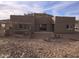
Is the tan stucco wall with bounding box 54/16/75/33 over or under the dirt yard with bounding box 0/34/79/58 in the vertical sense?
over

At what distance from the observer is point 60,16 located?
71.4 feet

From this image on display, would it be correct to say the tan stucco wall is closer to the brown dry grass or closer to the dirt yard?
the dirt yard

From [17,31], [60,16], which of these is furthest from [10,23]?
[60,16]

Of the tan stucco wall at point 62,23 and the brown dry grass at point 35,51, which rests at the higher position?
the tan stucco wall at point 62,23

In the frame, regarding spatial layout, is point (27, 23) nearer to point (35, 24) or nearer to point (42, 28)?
point (35, 24)

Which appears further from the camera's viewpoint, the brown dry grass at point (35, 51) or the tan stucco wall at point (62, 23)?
the tan stucco wall at point (62, 23)

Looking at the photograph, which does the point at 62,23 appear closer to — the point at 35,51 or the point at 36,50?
the point at 36,50

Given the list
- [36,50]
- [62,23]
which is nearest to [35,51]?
[36,50]

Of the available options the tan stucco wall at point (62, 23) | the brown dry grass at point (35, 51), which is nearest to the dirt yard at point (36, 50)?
the brown dry grass at point (35, 51)

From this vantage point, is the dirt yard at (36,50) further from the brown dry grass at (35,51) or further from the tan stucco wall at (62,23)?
the tan stucco wall at (62,23)

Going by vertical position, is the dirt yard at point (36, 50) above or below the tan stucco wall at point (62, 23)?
below

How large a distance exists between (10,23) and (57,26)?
7.07m

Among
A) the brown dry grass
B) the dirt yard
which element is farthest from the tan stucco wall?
the brown dry grass

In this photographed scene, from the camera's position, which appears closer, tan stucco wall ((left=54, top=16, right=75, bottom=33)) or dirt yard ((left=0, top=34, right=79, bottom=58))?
dirt yard ((left=0, top=34, right=79, bottom=58))
